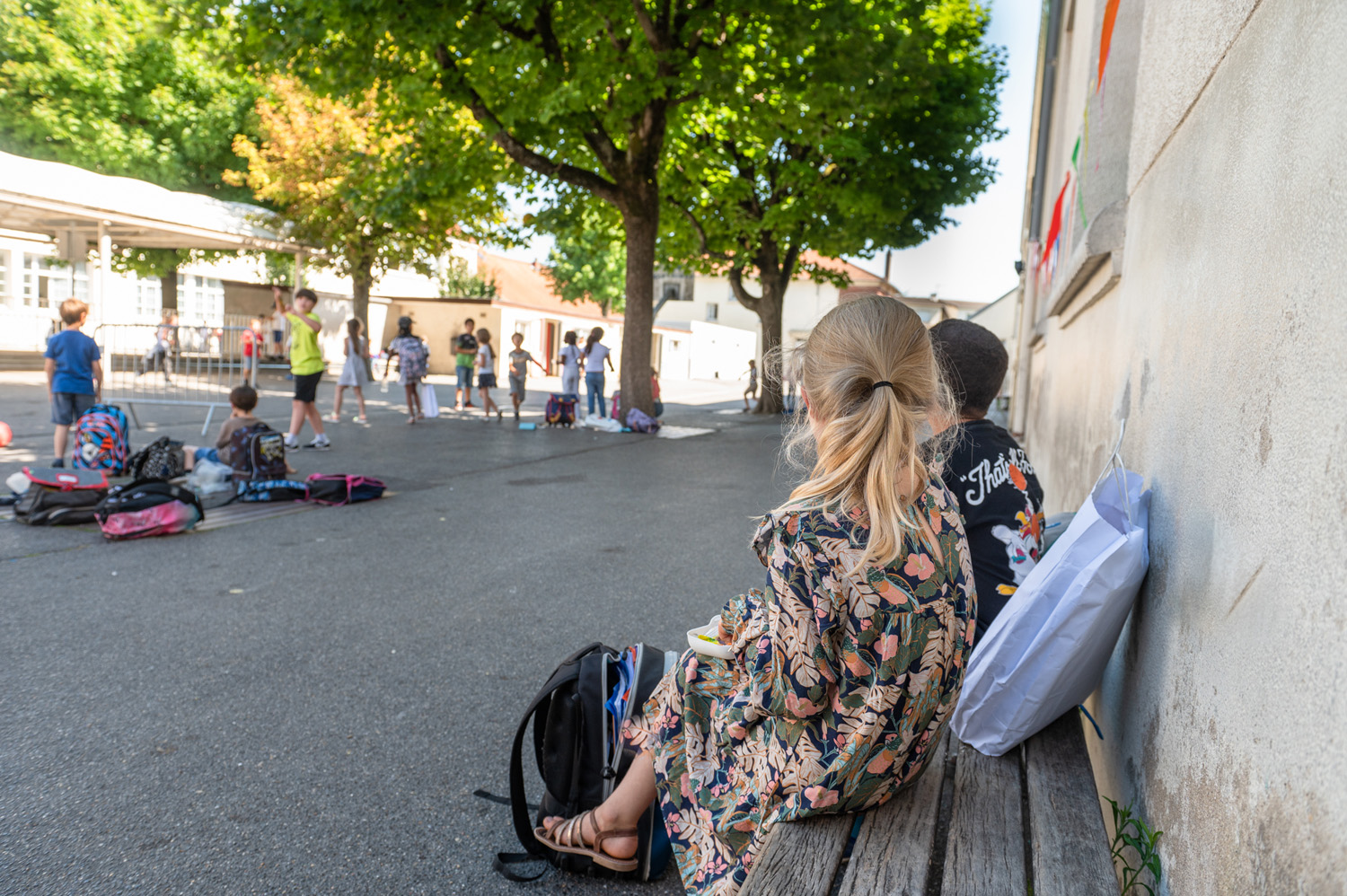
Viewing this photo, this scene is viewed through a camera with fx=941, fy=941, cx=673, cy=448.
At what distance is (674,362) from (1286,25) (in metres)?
53.1

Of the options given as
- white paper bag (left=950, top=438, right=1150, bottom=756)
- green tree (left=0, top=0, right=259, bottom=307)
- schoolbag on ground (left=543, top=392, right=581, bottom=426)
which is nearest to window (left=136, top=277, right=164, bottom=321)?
green tree (left=0, top=0, right=259, bottom=307)

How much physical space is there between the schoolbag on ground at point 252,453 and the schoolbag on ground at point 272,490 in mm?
137

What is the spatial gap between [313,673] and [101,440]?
537 cm

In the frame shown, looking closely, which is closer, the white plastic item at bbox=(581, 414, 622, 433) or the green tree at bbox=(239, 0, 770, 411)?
the green tree at bbox=(239, 0, 770, 411)

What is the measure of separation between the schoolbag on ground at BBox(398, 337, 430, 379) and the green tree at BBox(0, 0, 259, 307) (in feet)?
49.1

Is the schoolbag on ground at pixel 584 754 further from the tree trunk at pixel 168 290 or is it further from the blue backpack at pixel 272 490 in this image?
the tree trunk at pixel 168 290

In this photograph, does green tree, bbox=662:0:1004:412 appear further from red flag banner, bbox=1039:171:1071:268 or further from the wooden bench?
the wooden bench

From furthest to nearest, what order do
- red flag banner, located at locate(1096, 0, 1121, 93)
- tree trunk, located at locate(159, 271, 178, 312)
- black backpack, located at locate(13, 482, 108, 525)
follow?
1. tree trunk, located at locate(159, 271, 178, 312)
2. black backpack, located at locate(13, 482, 108, 525)
3. red flag banner, located at locate(1096, 0, 1121, 93)

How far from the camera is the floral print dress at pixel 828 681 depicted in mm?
1939

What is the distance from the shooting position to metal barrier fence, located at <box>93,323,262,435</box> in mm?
10836

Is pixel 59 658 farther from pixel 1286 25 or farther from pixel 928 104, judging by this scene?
pixel 928 104

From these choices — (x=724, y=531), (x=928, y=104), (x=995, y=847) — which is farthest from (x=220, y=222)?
(x=995, y=847)

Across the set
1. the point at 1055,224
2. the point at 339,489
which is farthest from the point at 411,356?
the point at 1055,224

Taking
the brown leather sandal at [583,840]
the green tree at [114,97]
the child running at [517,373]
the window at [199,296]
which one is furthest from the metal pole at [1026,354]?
the window at [199,296]
